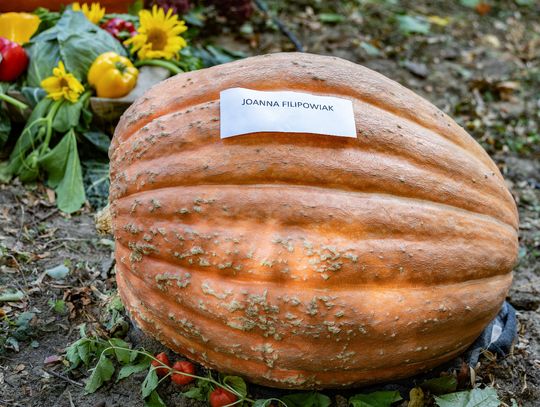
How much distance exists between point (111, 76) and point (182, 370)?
1.75 meters

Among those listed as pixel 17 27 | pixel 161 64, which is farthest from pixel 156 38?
pixel 17 27

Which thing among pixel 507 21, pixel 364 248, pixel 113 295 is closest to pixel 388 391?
pixel 364 248

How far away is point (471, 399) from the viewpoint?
193 centimetres

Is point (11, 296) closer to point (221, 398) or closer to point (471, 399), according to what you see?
point (221, 398)

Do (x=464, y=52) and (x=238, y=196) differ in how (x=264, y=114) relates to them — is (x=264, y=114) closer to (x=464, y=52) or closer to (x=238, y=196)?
(x=238, y=196)

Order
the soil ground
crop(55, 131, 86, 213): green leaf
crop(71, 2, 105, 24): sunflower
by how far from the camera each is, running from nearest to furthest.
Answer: the soil ground < crop(55, 131, 86, 213): green leaf < crop(71, 2, 105, 24): sunflower

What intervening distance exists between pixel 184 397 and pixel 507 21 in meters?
4.97

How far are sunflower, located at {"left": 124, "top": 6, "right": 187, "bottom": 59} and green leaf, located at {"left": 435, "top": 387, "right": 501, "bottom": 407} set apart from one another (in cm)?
242

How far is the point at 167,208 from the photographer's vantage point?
69.5 inches

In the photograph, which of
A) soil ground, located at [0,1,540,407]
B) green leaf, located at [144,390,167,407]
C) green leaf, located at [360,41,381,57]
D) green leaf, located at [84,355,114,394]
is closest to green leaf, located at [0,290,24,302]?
soil ground, located at [0,1,540,407]

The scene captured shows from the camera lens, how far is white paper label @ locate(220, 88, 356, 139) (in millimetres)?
1774

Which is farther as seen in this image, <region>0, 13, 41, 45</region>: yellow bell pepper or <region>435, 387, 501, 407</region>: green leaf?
<region>0, 13, 41, 45</region>: yellow bell pepper

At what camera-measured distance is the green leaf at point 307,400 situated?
1.91 metres

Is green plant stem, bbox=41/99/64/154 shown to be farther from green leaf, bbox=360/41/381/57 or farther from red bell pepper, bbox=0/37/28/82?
green leaf, bbox=360/41/381/57
